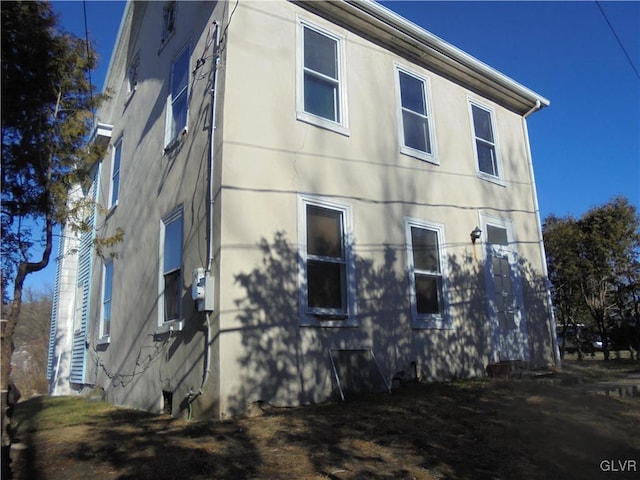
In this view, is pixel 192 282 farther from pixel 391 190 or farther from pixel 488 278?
pixel 488 278

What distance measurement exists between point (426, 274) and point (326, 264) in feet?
7.15

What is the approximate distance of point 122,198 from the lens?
1085 centimetres

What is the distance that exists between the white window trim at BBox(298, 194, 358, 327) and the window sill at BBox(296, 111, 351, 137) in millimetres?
1165

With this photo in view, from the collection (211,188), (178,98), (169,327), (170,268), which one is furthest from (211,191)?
(178,98)

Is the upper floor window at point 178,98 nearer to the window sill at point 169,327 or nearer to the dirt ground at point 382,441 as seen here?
the window sill at point 169,327

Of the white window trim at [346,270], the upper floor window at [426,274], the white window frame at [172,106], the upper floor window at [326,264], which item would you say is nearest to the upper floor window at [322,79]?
the white window trim at [346,270]

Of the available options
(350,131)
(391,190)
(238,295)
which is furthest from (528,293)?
(238,295)

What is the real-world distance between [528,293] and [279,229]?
6241 millimetres

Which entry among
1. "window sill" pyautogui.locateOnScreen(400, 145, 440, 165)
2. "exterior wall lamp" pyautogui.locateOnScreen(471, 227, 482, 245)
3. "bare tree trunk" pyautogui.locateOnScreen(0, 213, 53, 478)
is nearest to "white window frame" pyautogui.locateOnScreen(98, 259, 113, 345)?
"bare tree trunk" pyautogui.locateOnScreen(0, 213, 53, 478)

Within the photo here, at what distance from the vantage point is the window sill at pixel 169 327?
7.12 meters

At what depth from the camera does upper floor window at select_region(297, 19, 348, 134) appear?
8031 millimetres

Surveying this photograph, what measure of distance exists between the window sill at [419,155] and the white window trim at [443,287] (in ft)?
3.87

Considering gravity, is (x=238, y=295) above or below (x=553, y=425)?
above

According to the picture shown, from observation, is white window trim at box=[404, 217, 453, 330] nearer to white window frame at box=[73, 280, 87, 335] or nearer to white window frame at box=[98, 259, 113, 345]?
white window frame at box=[98, 259, 113, 345]
